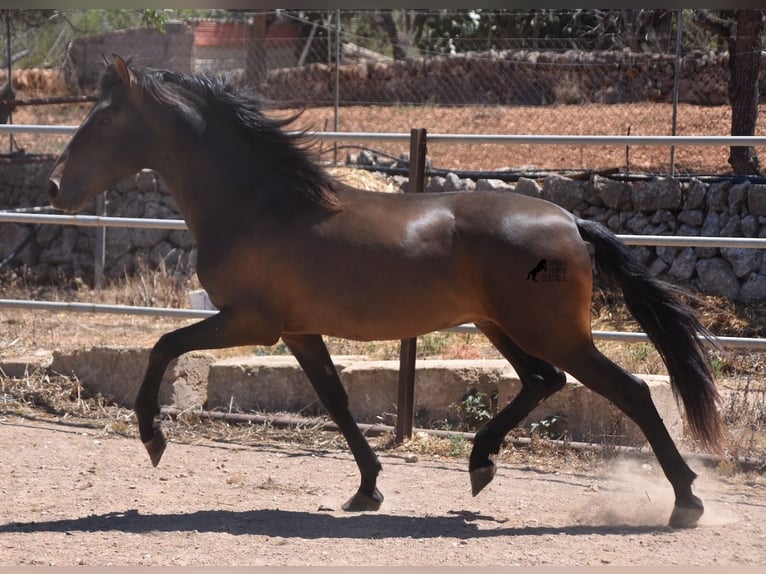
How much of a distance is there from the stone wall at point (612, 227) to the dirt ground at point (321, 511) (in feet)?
13.6

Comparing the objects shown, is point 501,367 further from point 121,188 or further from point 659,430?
point 121,188

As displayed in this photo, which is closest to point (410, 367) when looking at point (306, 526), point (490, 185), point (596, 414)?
point (596, 414)

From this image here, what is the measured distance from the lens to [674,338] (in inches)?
190

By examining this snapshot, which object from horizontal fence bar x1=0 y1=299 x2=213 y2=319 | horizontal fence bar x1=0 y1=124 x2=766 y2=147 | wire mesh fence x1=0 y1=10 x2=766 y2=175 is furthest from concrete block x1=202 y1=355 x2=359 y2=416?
wire mesh fence x1=0 y1=10 x2=766 y2=175

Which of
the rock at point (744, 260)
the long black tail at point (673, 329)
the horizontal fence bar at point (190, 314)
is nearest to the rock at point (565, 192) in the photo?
the rock at point (744, 260)

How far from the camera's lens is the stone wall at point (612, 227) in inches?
372

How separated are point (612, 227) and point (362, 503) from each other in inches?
232

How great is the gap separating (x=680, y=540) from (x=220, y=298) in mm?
2407

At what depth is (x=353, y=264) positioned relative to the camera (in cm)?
475

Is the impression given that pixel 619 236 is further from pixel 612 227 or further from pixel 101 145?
pixel 612 227

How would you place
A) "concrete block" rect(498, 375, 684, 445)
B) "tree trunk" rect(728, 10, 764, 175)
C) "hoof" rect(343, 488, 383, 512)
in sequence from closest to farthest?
"hoof" rect(343, 488, 383, 512) → "concrete block" rect(498, 375, 684, 445) → "tree trunk" rect(728, 10, 764, 175)

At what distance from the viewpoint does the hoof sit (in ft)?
16.5

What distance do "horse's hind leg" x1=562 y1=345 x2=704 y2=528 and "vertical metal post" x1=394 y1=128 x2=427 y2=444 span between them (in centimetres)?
179

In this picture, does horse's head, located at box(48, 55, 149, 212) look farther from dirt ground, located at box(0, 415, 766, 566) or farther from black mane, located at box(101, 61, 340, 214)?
dirt ground, located at box(0, 415, 766, 566)
